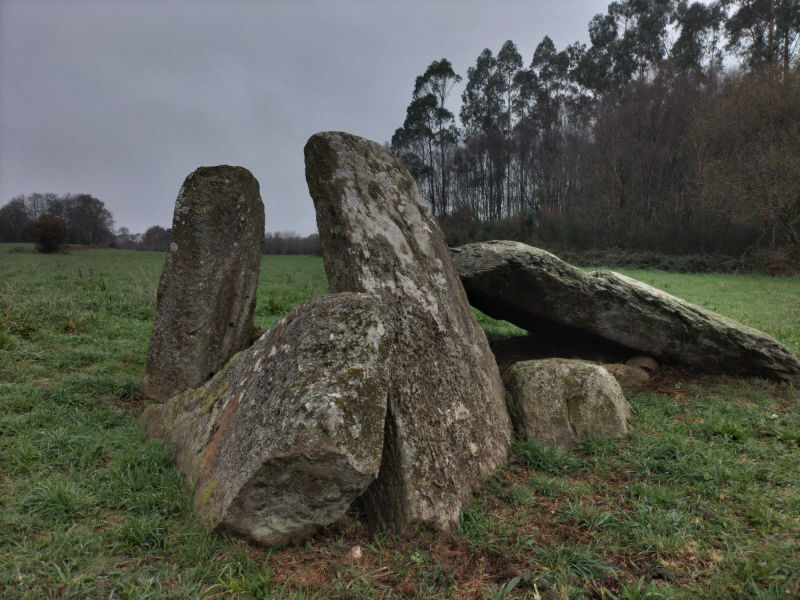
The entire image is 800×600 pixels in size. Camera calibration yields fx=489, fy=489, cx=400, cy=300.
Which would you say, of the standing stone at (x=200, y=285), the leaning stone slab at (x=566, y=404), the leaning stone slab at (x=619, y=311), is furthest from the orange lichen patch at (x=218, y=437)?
the leaning stone slab at (x=619, y=311)

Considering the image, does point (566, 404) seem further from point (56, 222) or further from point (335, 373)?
point (56, 222)

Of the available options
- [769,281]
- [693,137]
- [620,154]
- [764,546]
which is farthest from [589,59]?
[764,546]

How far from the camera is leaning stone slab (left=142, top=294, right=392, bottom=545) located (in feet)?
10.4

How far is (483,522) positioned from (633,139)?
37.5 m

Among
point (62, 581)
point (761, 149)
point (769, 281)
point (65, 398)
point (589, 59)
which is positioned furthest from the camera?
point (589, 59)

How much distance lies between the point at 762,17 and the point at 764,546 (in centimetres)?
3927

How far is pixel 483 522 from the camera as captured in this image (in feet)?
12.7

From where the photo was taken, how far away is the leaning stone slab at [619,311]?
7.01 m

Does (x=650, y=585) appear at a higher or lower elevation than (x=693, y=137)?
lower

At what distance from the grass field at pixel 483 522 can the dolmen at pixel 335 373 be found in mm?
227

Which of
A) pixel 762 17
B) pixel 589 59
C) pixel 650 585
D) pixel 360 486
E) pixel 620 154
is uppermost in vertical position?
pixel 589 59

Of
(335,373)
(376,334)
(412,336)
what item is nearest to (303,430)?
(335,373)

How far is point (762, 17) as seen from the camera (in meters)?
30.8

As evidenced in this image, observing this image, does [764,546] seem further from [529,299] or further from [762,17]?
[762,17]
